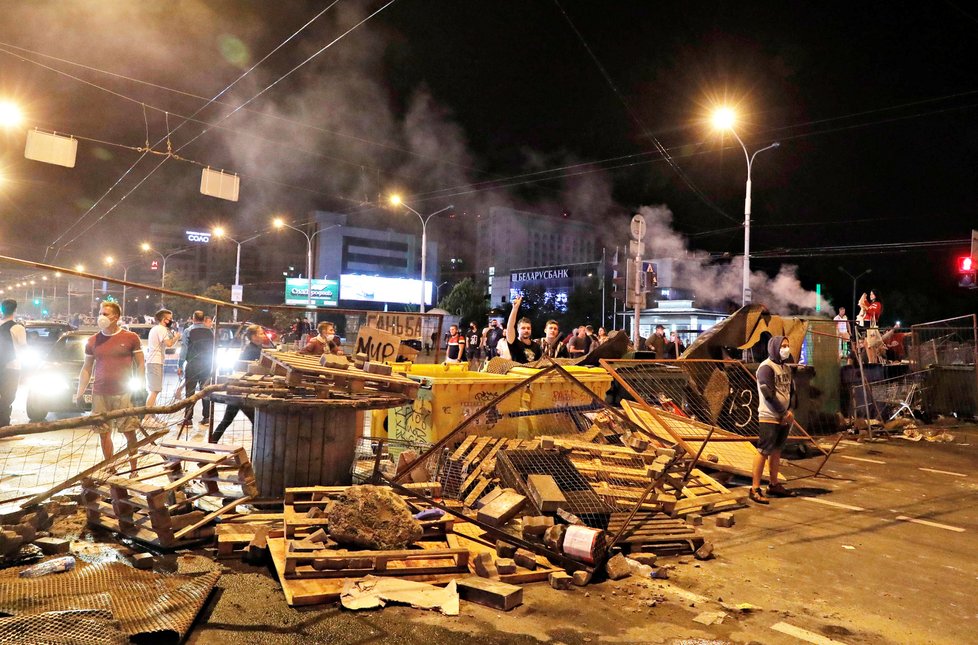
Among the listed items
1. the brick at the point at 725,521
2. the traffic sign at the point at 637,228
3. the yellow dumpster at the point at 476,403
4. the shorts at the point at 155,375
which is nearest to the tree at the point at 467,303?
the traffic sign at the point at 637,228

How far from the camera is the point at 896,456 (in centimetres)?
1037

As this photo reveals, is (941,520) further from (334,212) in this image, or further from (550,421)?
(334,212)

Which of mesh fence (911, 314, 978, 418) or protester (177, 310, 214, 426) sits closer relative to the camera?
protester (177, 310, 214, 426)

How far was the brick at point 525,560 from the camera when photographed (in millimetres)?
4688

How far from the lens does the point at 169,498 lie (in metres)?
5.09

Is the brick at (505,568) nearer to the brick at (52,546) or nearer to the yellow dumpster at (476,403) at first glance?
the yellow dumpster at (476,403)

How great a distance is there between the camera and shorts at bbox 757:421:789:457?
7.42 m

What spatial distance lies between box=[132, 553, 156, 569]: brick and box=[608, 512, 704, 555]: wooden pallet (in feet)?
12.1

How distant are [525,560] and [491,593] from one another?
628 mm

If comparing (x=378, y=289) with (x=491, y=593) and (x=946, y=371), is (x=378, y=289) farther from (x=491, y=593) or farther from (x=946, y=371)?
(x=491, y=593)

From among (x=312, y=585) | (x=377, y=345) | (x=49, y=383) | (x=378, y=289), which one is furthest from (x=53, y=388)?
(x=378, y=289)

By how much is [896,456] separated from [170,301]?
80.5 metres

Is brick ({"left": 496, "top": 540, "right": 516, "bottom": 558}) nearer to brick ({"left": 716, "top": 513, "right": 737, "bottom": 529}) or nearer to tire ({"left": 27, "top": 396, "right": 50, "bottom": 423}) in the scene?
brick ({"left": 716, "top": 513, "right": 737, "bottom": 529})

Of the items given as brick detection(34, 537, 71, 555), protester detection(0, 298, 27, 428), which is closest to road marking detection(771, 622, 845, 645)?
brick detection(34, 537, 71, 555)
